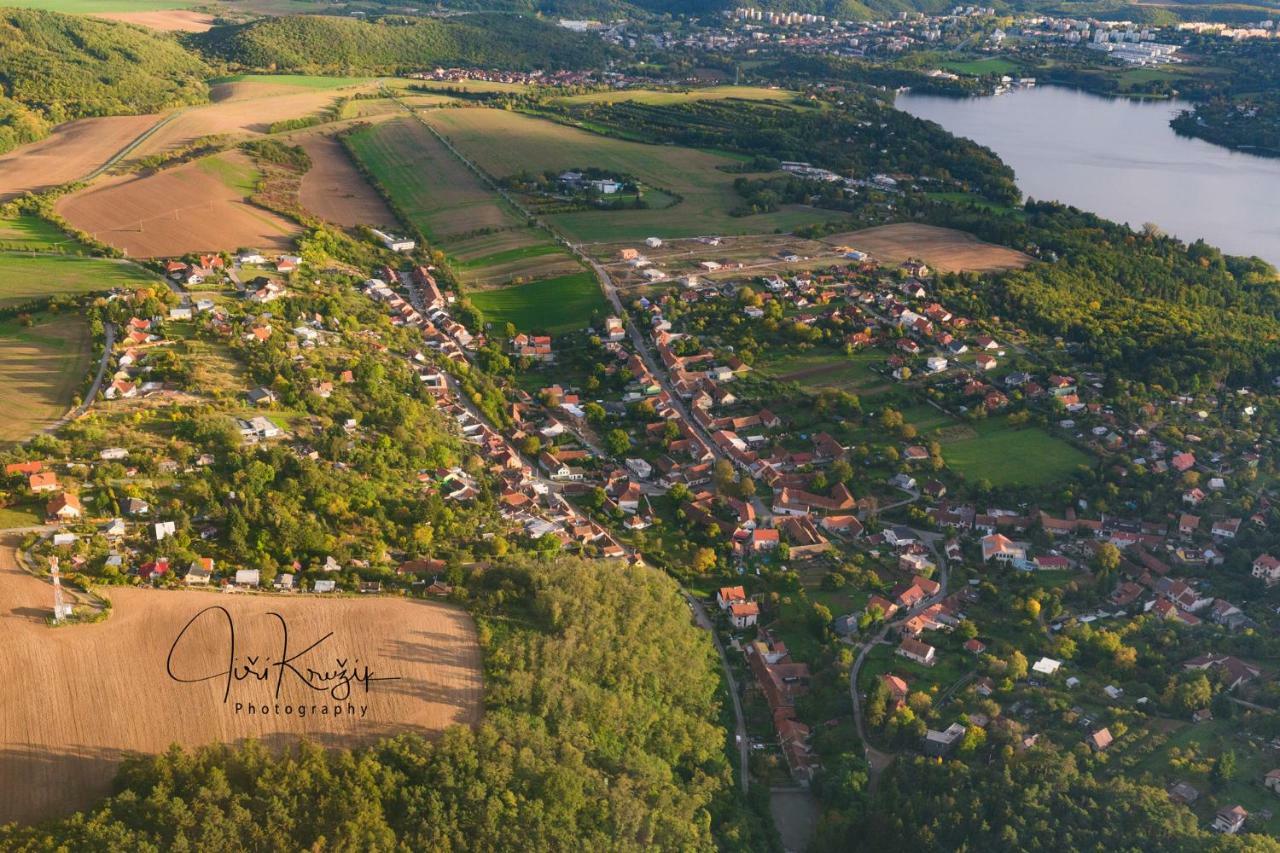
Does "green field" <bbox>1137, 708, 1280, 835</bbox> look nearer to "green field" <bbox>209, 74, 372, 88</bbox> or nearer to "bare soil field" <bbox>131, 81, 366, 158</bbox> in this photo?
"bare soil field" <bbox>131, 81, 366, 158</bbox>

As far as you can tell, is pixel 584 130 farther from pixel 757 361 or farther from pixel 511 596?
pixel 511 596

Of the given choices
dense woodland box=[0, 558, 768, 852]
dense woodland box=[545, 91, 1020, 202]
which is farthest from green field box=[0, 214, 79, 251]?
dense woodland box=[545, 91, 1020, 202]

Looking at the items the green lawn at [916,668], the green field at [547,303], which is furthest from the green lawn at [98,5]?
the green lawn at [916,668]

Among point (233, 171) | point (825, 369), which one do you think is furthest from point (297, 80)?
point (825, 369)

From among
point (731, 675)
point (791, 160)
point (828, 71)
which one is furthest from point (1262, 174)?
point (731, 675)

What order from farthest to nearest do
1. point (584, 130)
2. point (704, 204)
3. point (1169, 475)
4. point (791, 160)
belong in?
1. point (584, 130)
2. point (791, 160)
3. point (704, 204)
4. point (1169, 475)

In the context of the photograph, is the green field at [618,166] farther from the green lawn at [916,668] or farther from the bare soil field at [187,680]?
the bare soil field at [187,680]

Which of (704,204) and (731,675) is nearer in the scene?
(731,675)
